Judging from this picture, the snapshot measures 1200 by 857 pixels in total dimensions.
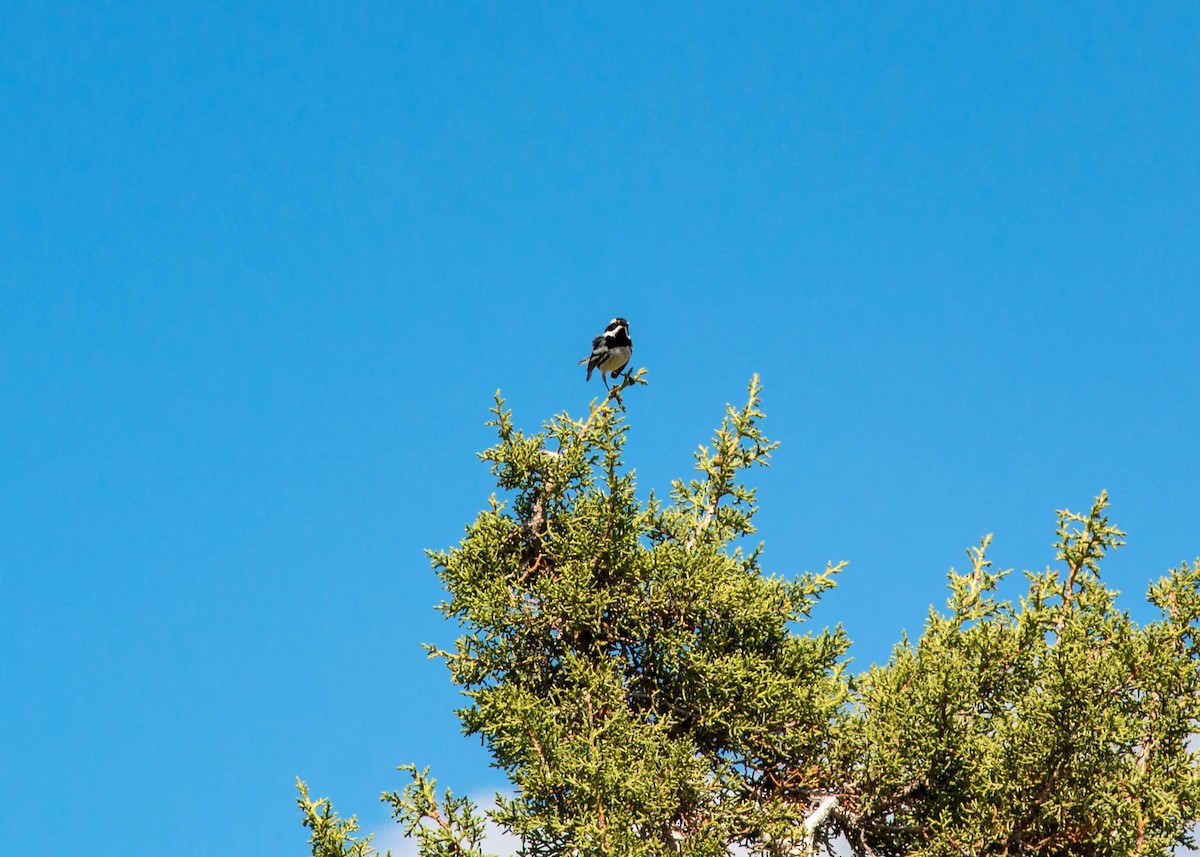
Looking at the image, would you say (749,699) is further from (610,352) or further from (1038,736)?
(610,352)

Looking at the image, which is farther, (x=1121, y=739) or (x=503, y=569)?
(x=503, y=569)

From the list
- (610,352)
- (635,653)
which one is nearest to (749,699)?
(635,653)

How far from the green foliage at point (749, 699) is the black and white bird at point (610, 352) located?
4194mm

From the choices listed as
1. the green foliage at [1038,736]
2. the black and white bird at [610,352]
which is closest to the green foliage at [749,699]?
the green foliage at [1038,736]

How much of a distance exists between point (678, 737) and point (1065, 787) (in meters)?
4.27

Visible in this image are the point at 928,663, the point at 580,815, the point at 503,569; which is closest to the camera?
the point at 580,815

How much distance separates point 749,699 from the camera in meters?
16.6

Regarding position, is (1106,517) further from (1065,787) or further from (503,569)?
(503,569)

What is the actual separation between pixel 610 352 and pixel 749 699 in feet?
22.9

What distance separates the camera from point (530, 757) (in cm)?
1581

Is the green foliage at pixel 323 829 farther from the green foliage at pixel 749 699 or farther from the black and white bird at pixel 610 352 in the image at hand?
the black and white bird at pixel 610 352

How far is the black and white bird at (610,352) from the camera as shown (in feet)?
71.7

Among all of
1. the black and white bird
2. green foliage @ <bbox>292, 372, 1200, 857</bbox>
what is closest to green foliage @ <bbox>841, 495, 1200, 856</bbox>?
green foliage @ <bbox>292, 372, 1200, 857</bbox>

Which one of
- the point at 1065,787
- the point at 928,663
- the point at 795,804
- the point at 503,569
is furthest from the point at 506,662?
the point at 1065,787
